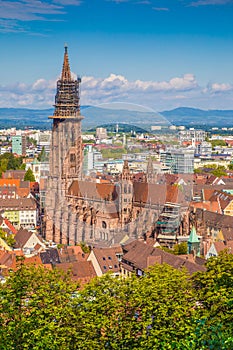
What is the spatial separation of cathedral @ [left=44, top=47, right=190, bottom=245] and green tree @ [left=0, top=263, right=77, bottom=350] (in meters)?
12.5

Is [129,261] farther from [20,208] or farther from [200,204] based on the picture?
[20,208]

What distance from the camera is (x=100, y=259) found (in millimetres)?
38531

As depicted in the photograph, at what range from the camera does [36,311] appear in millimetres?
19078

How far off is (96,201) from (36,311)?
14.8 meters

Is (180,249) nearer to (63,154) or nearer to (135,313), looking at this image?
(63,154)

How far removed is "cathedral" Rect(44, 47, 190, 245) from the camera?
35375mm

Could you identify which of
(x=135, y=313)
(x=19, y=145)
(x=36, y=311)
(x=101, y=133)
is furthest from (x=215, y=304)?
(x=19, y=145)

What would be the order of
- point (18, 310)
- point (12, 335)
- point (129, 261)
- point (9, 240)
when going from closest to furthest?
1. point (12, 335)
2. point (18, 310)
3. point (129, 261)
4. point (9, 240)

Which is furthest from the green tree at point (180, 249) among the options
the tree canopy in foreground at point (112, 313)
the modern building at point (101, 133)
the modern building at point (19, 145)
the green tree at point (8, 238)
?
the modern building at point (19, 145)

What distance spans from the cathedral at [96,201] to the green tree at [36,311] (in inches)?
490

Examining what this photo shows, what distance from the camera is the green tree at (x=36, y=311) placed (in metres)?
18.0

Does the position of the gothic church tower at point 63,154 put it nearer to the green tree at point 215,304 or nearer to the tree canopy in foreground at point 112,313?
the green tree at point 215,304

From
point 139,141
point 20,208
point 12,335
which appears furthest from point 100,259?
point 20,208

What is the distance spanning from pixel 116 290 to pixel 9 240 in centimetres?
2730
